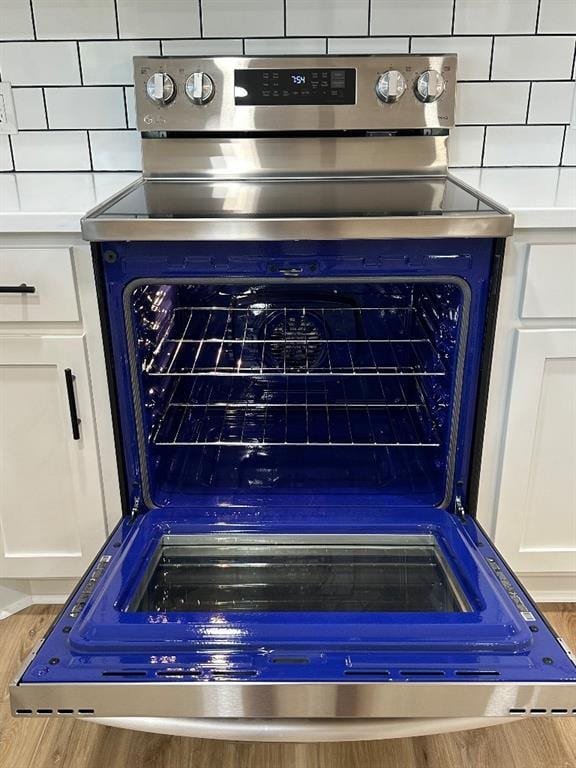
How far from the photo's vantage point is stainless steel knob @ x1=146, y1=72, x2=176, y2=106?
62.8 inches

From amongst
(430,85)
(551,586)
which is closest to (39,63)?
(430,85)

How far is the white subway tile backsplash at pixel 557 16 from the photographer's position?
66.0 inches

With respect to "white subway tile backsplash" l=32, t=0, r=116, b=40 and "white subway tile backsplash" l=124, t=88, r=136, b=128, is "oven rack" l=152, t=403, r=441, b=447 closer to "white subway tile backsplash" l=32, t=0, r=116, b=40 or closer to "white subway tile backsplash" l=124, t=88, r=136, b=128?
"white subway tile backsplash" l=124, t=88, r=136, b=128

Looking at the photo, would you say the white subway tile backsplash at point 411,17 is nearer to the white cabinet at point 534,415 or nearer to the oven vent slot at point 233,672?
the white cabinet at point 534,415

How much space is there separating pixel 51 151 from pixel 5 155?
13 centimetres

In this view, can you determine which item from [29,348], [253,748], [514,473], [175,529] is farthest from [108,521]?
[514,473]

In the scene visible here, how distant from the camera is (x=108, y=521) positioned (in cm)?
154

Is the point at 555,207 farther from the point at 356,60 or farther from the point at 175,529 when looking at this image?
the point at 175,529

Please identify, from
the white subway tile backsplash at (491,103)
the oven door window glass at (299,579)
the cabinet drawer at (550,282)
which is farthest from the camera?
the white subway tile backsplash at (491,103)

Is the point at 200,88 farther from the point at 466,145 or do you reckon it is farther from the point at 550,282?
the point at 550,282

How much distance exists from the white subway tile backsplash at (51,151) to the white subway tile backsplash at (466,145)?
960mm

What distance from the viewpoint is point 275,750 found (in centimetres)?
134

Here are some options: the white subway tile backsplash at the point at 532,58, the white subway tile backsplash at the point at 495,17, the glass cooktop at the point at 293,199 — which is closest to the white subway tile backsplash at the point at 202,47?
the glass cooktop at the point at 293,199

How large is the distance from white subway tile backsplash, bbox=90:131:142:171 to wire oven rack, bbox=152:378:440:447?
0.62 meters
